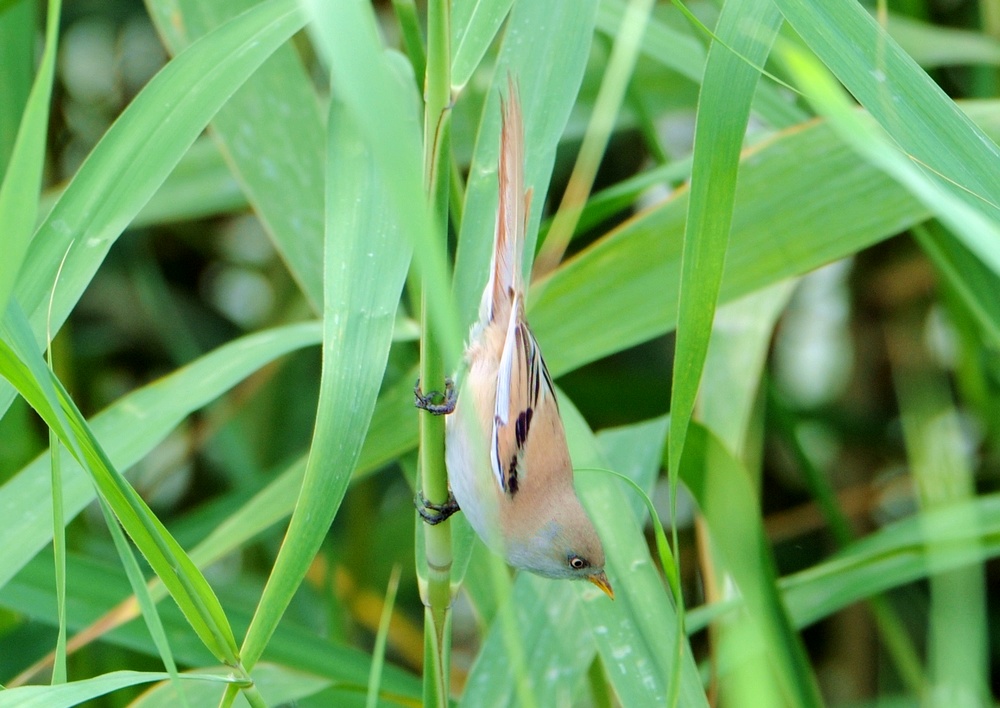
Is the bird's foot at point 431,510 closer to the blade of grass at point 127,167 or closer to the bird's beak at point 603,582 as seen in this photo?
the bird's beak at point 603,582

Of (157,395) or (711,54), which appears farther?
(157,395)

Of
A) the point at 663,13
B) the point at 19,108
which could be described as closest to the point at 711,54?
the point at 19,108

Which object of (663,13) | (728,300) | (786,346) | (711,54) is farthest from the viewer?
(786,346)

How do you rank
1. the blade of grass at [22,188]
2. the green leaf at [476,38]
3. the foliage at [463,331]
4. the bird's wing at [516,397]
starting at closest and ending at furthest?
the blade of grass at [22,188] < the foliage at [463,331] < the green leaf at [476,38] < the bird's wing at [516,397]

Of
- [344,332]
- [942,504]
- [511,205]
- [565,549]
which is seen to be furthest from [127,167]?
[942,504]

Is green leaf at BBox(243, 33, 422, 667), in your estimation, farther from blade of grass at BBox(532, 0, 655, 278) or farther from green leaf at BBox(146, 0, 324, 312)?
green leaf at BBox(146, 0, 324, 312)

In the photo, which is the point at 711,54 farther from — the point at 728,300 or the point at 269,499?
the point at 269,499

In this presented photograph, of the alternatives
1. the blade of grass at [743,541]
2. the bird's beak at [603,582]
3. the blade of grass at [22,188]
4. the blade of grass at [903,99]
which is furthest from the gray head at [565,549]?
the blade of grass at [22,188]
